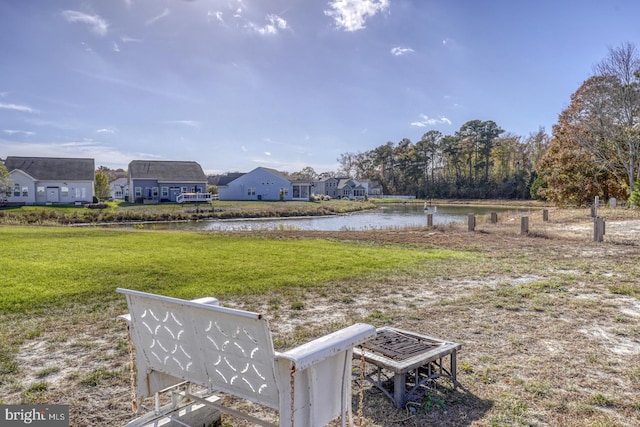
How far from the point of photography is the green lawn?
6.85 meters

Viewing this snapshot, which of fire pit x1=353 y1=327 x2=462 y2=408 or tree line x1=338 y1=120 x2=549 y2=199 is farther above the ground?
tree line x1=338 y1=120 x2=549 y2=199

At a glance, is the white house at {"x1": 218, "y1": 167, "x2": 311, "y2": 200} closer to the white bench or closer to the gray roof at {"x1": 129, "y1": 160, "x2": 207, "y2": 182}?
the gray roof at {"x1": 129, "y1": 160, "x2": 207, "y2": 182}

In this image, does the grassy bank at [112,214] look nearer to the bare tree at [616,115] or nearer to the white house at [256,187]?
the white house at [256,187]

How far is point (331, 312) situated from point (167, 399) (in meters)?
2.77

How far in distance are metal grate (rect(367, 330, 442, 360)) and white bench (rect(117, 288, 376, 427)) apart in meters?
1.00

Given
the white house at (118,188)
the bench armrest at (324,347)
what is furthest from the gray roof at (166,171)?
the bench armrest at (324,347)

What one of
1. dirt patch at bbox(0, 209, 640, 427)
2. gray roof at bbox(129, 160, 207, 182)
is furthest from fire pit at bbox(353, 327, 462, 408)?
gray roof at bbox(129, 160, 207, 182)

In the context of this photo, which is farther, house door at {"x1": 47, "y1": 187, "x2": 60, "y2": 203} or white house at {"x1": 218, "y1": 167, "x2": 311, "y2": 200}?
white house at {"x1": 218, "y1": 167, "x2": 311, "y2": 200}

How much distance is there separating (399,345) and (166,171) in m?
49.1

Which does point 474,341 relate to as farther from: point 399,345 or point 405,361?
point 405,361

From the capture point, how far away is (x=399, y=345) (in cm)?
380

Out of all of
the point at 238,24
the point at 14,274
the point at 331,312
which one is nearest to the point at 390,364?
the point at 331,312

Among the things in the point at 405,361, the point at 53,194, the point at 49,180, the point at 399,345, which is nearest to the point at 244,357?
the point at 405,361

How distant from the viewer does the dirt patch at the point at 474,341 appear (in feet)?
10.5
